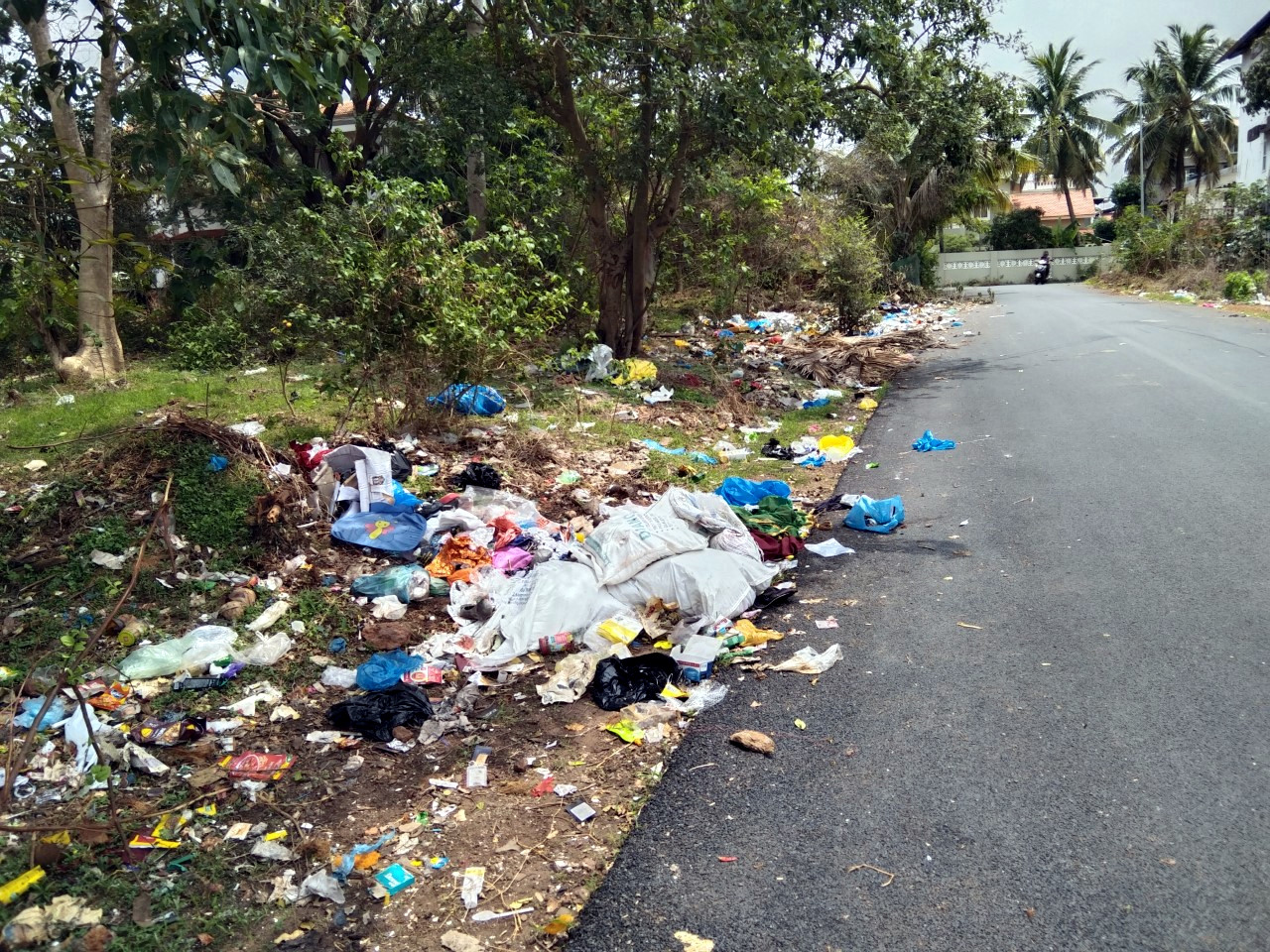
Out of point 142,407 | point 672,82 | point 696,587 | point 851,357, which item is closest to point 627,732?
point 696,587

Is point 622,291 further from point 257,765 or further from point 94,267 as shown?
point 257,765

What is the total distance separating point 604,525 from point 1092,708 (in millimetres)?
2766

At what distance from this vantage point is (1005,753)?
3.22 metres

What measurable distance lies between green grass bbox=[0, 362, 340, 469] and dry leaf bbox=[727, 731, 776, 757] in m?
5.04

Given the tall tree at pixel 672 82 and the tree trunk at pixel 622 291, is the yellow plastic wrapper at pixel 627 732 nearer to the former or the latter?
the tall tree at pixel 672 82

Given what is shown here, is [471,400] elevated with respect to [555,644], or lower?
elevated

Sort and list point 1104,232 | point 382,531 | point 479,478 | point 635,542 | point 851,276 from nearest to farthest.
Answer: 1. point 635,542
2. point 382,531
3. point 479,478
4. point 851,276
5. point 1104,232

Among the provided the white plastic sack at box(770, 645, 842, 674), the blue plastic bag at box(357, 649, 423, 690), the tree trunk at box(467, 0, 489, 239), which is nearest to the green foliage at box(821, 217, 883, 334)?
the tree trunk at box(467, 0, 489, 239)

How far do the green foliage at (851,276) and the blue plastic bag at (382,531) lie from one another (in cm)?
1375

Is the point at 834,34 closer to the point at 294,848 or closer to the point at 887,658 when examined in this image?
the point at 887,658

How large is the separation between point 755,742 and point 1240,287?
21.9 meters

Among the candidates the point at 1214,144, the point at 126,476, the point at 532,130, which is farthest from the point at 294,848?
the point at 1214,144

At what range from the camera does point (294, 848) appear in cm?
302

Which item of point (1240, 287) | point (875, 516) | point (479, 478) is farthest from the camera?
point (1240, 287)
